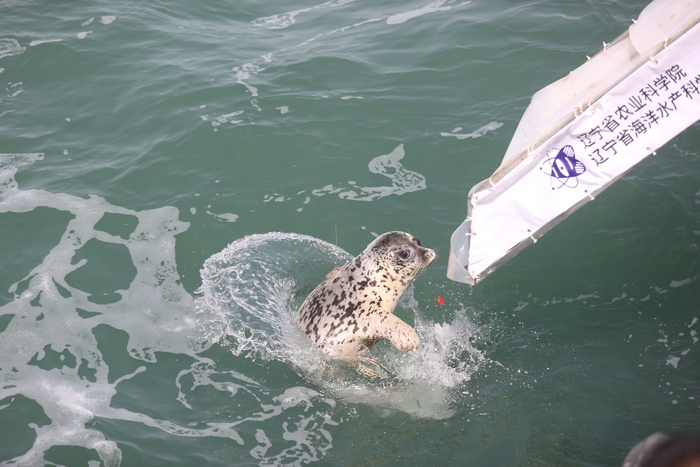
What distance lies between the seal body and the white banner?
60.3 inches

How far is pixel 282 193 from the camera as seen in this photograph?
931 cm

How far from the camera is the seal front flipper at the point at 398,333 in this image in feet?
20.7

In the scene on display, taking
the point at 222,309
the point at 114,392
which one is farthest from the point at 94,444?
the point at 222,309

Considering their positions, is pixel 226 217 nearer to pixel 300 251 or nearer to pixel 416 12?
pixel 300 251

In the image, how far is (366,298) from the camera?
680cm

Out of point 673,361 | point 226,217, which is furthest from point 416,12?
point 673,361

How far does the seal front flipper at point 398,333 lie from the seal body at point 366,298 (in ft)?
0.04

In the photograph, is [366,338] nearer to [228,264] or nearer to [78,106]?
[228,264]

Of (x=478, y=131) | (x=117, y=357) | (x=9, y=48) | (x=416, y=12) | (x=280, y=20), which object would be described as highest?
(x=416, y=12)

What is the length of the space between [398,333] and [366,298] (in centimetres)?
62

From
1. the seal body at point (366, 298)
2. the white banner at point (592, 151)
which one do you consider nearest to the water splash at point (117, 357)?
the seal body at point (366, 298)

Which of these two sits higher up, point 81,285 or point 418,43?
point 418,43

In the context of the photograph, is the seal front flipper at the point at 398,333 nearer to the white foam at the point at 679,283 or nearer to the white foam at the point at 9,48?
the white foam at the point at 679,283

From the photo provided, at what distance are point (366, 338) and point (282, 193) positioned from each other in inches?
133
